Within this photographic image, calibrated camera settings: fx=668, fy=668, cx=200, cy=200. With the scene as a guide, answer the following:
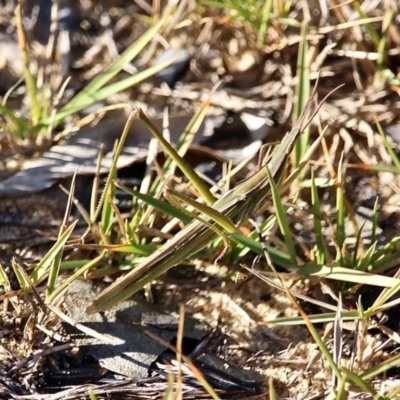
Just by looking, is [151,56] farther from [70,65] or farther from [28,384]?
[28,384]

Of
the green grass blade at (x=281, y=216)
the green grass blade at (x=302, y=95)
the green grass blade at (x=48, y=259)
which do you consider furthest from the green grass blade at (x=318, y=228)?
the green grass blade at (x=48, y=259)

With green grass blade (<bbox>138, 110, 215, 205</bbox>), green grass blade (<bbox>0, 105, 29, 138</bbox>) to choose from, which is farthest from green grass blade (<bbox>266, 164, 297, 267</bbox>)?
green grass blade (<bbox>0, 105, 29, 138</bbox>)

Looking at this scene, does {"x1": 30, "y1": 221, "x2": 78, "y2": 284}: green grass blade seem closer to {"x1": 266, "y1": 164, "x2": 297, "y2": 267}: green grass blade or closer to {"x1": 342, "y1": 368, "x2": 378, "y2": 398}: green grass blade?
{"x1": 266, "y1": 164, "x2": 297, "y2": 267}: green grass blade

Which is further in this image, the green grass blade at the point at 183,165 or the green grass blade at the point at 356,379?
the green grass blade at the point at 183,165

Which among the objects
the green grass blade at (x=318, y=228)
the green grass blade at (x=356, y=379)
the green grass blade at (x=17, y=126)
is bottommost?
the green grass blade at (x=356, y=379)

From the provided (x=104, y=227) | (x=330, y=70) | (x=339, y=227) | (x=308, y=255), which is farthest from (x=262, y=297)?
(x=330, y=70)

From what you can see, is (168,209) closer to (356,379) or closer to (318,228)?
(318,228)

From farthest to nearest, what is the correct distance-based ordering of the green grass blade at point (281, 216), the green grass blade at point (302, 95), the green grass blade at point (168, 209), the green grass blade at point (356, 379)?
the green grass blade at point (302, 95) < the green grass blade at point (168, 209) < the green grass blade at point (281, 216) < the green grass blade at point (356, 379)

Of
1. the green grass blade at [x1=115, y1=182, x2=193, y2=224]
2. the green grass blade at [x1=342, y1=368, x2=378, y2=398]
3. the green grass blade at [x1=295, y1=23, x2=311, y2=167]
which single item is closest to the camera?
the green grass blade at [x1=342, y1=368, x2=378, y2=398]

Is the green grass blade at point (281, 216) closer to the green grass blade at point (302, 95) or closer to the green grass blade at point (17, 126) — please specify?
the green grass blade at point (302, 95)

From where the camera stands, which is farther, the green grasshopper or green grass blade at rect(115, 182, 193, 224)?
green grass blade at rect(115, 182, 193, 224)

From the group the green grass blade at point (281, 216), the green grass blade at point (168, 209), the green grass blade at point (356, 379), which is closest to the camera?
the green grass blade at point (356, 379)
